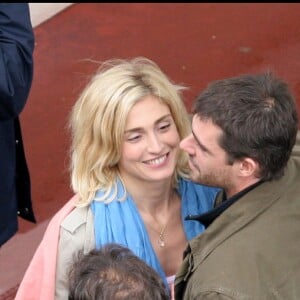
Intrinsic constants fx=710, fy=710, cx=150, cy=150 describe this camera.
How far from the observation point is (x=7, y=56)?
7.68 feet

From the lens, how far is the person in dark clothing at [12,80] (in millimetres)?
2336

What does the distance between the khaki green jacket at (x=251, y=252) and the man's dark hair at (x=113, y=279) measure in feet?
0.40

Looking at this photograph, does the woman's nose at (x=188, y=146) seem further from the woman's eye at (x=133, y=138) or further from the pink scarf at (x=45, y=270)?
the pink scarf at (x=45, y=270)

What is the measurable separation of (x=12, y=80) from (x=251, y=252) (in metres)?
0.99

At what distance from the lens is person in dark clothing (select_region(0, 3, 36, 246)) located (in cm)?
234

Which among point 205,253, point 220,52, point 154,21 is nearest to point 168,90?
point 205,253

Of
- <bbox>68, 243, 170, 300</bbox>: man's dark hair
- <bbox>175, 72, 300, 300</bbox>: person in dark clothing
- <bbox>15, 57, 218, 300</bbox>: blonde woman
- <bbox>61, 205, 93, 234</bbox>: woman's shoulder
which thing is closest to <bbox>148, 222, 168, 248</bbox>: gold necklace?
<bbox>15, 57, 218, 300</bbox>: blonde woman

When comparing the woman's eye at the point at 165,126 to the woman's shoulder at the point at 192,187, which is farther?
the woman's shoulder at the point at 192,187

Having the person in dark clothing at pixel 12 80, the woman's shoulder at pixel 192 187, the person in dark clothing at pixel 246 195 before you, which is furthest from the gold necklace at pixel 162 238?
the person in dark clothing at pixel 12 80

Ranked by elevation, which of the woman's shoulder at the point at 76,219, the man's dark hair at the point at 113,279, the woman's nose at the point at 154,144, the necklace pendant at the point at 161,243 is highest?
the woman's nose at the point at 154,144

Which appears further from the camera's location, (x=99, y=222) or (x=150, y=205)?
(x=150, y=205)

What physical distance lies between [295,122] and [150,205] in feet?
2.63

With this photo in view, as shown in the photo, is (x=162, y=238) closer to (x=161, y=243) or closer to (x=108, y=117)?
(x=161, y=243)

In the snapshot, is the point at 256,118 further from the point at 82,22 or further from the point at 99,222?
the point at 82,22
